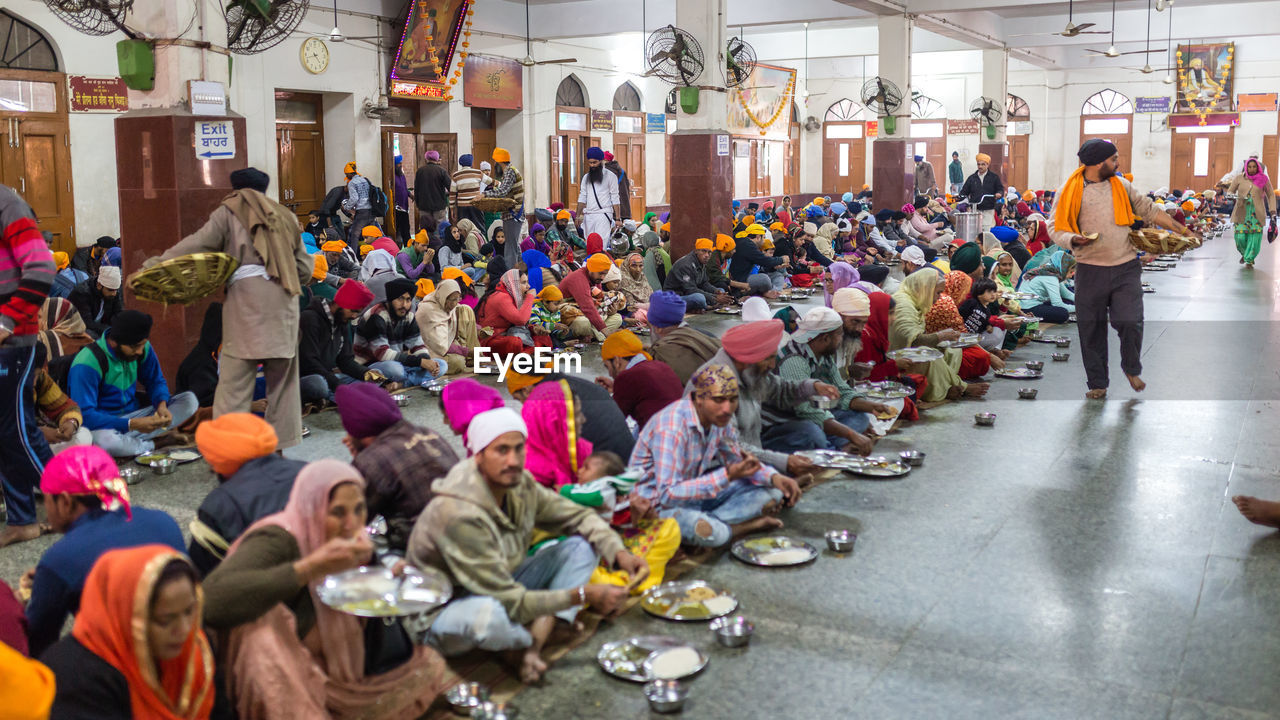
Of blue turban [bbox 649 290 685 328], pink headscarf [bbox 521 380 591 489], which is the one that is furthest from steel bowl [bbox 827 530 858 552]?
blue turban [bbox 649 290 685 328]

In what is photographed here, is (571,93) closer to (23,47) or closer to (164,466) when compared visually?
(23,47)

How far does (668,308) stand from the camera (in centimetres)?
602

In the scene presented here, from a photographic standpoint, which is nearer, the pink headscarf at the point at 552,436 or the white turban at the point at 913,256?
the pink headscarf at the point at 552,436

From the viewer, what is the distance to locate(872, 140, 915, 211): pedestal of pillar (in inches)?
690

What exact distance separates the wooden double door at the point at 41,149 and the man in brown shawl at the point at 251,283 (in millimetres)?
7014

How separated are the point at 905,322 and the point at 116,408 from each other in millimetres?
4298

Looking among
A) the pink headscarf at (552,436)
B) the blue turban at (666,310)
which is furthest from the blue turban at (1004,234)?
the pink headscarf at (552,436)

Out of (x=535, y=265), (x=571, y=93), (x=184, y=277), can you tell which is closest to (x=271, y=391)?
(x=184, y=277)

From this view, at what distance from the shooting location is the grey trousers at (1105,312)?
6465 mm

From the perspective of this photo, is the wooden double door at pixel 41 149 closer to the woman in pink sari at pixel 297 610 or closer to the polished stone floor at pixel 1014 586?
the polished stone floor at pixel 1014 586

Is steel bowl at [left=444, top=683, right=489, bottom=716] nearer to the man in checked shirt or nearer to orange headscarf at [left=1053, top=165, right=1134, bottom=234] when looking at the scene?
the man in checked shirt

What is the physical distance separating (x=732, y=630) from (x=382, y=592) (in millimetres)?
1189

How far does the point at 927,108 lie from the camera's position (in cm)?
2897

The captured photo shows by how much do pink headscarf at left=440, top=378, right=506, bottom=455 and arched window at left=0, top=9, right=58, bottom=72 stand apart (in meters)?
9.18
